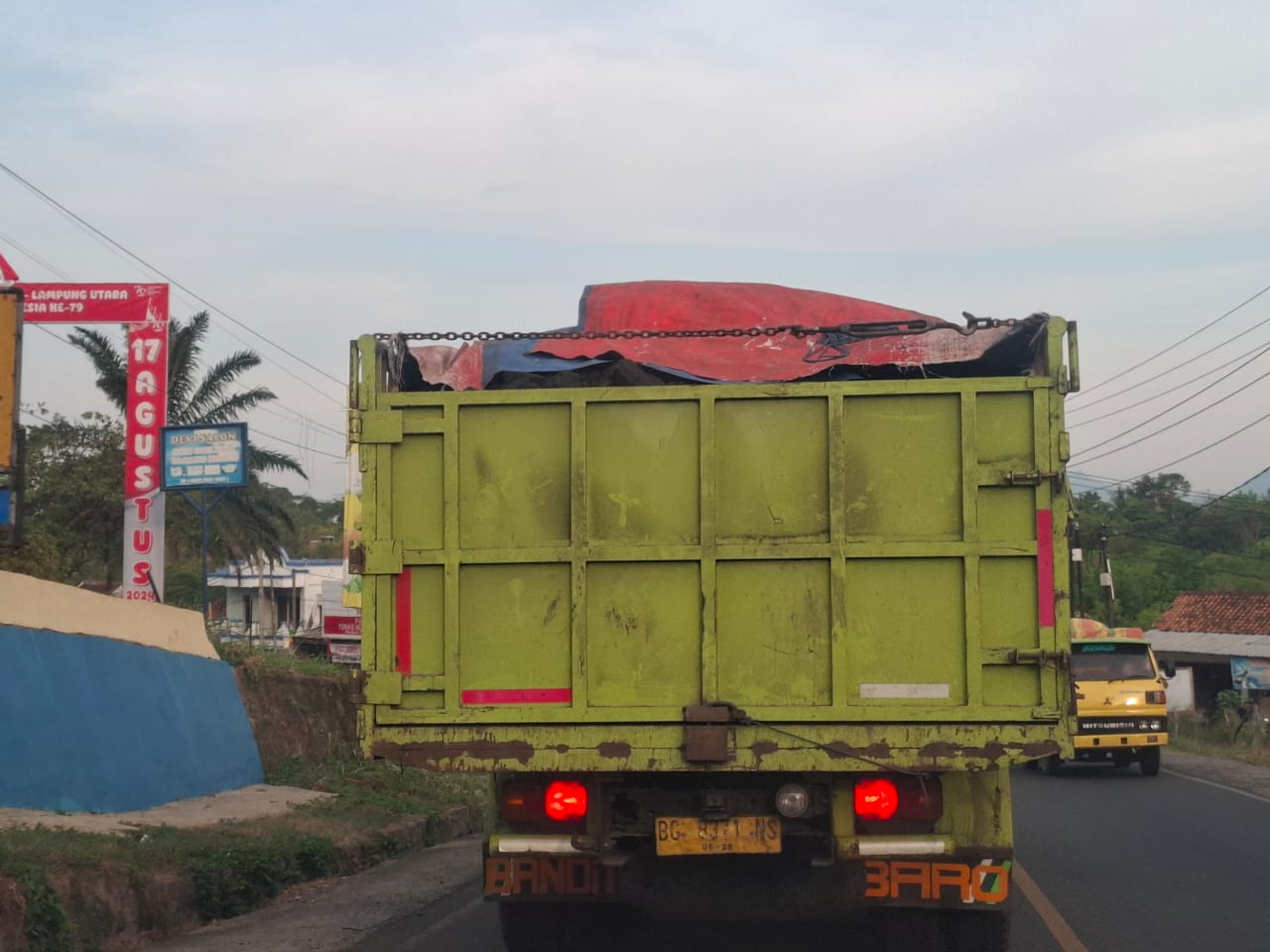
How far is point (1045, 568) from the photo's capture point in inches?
230

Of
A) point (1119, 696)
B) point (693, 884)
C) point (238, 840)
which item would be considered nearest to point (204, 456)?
point (238, 840)

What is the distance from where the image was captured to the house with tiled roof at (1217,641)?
44.4m

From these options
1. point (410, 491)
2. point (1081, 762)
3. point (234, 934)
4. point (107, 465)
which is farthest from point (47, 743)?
point (107, 465)

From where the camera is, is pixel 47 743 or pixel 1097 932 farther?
pixel 47 743

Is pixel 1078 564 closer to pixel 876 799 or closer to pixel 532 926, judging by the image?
pixel 532 926

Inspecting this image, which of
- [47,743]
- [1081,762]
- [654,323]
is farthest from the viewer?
[1081,762]

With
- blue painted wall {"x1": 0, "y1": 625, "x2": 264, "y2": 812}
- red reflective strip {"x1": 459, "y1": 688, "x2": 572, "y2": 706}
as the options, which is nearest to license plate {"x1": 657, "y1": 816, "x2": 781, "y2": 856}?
red reflective strip {"x1": 459, "y1": 688, "x2": 572, "y2": 706}

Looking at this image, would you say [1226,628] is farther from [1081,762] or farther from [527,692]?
[527,692]

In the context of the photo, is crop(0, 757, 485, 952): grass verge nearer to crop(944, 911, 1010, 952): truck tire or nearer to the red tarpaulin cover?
the red tarpaulin cover

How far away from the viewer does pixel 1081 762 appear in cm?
2414

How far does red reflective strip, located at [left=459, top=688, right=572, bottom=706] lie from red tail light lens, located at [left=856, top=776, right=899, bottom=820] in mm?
1321

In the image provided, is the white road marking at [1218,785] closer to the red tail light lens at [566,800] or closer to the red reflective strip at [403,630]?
the red tail light lens at [566,800]

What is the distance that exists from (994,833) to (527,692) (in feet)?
6.94

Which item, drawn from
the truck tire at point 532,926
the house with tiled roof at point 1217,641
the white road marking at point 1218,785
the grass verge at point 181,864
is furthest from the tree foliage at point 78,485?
the house with tiled roof at point 1217,641
